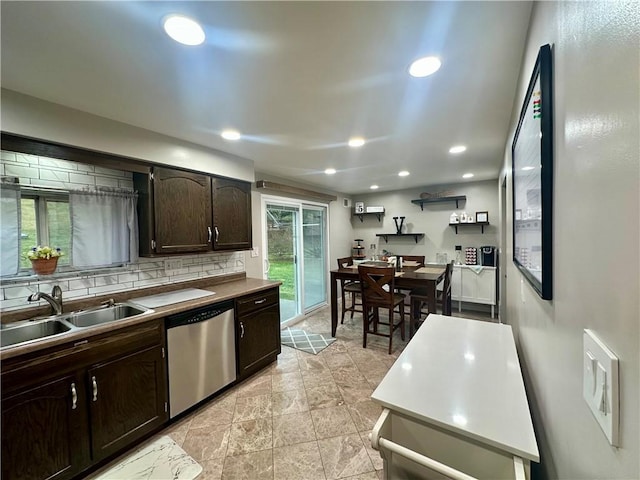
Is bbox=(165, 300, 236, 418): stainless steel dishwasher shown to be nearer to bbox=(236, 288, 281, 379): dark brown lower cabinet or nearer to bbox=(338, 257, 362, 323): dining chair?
bbox=(236, 288, 281, 379): dark brown lower cabinet

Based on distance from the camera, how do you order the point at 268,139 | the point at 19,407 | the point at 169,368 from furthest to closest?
the point at 268,139
the point at 169,368
the point at 19,407

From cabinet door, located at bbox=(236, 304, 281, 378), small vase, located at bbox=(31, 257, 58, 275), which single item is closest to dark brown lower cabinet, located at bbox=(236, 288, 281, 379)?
cabinet door, located at bbox=(236, 304, 281, 378)

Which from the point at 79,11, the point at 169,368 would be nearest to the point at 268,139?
the point at 79,11

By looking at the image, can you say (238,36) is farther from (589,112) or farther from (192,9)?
(589,112)

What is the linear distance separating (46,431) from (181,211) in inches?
64.4

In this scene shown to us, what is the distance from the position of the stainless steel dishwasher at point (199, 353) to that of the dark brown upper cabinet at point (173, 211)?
2.11 ft

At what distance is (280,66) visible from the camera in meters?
1.39

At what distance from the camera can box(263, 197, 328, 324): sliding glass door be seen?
3.88 meters

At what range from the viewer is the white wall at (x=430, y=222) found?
14.9ft

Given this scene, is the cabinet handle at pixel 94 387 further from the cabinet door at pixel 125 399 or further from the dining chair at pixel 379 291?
the dining chair at pixel 379 291

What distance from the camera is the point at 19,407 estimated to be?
4.37 feet

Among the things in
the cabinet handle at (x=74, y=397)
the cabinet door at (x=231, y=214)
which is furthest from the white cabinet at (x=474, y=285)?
the cabinet handle at (x=74, y=397)

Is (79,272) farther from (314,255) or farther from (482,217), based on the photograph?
A: (482,217)

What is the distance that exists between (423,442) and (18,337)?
2364mm
